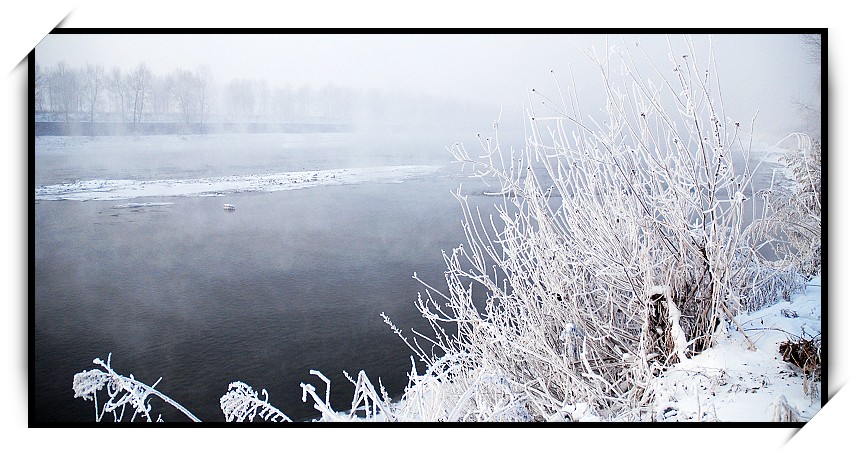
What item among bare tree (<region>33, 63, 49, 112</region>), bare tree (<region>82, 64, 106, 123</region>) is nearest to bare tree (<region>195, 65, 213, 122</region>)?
bare tree (<region>82, 64, 106, 123</region>)

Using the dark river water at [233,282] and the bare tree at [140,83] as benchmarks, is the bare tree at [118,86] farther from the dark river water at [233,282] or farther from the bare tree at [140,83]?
the dark river water at [233,282]

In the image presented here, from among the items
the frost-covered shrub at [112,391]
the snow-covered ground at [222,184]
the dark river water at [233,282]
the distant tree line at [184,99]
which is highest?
the distant tree line at [184,99]

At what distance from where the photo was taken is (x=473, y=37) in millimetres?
2658

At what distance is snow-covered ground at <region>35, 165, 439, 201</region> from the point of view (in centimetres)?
262

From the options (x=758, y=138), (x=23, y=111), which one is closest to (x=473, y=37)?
(x=758, y=138)

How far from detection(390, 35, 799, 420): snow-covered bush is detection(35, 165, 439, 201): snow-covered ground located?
276mm

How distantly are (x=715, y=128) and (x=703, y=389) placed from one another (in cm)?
92

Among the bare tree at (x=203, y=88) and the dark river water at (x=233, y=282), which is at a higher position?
the bare tree at (x=203, y=88)

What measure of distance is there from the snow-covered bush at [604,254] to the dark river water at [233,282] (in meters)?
0.15

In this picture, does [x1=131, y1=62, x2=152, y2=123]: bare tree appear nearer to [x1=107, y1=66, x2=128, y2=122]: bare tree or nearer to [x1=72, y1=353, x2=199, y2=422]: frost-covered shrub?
[x1=107, y1=66, x2=128, y2=122]: bare tree

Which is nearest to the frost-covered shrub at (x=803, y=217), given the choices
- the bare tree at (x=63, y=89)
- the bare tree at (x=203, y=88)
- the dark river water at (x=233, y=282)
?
the dark river water at (x=233, y=282)

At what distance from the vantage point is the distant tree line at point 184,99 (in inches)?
103

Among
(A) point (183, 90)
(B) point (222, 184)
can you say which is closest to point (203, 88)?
(A) point (183, 90)
